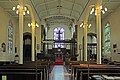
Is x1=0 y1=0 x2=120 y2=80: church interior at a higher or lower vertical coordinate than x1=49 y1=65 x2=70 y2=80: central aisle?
higher

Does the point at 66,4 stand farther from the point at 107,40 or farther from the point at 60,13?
the point at 107,40

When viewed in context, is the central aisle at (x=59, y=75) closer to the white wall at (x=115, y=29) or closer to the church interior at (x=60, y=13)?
the church interior at (x=60, y=13)

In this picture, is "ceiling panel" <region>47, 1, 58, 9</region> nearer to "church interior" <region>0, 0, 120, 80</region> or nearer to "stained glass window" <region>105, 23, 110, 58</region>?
"church interior" <region>0, 0, 120, 80</region>

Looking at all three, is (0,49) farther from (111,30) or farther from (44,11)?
(111,30)

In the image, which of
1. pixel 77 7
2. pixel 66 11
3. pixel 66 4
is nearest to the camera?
pixel 66 4

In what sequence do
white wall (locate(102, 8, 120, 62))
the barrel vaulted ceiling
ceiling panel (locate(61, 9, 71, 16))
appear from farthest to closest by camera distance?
1. ceiling panel (locate(61, 9, 71, 16))
2. white wall (locate(102, 8, 120, 62))
3. the barrel vaulted ceiling

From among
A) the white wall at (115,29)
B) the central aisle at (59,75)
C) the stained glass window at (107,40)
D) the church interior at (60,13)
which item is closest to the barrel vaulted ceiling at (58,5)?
the church interior at (60,13)

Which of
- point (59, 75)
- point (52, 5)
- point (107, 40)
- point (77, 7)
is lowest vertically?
point (59, 75)

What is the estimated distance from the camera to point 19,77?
916 centimetres

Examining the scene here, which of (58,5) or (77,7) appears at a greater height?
(58,5)

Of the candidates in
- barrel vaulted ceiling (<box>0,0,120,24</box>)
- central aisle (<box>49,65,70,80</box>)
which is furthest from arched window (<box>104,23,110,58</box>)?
central aisle (<box>49,65,70,80</box>)

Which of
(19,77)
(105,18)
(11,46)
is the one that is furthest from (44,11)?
(19,77)

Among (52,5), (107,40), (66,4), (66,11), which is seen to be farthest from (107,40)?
(52,5)

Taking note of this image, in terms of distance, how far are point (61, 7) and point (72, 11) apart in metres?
1.76
